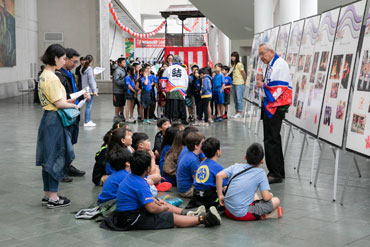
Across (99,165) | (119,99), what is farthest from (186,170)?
(119,99)

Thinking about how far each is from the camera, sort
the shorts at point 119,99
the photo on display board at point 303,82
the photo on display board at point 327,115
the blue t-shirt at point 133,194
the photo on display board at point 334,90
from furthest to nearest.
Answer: the shorts at point 119,99 → the photo on display board at point 303,82 → the photo on display board at point 327,115 → the photo on display board at point 334,90 → the blue t-shirt at point 133,194

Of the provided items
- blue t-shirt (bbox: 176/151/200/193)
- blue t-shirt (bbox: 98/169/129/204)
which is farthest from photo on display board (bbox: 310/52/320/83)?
blue t-shirt (bbox: 98/169/129/204)

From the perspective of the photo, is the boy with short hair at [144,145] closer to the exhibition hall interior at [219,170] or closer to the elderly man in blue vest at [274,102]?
the exhibition hall interior at [219,170]

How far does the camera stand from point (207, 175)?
17.8 ft

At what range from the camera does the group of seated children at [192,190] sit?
→ 15.7ft

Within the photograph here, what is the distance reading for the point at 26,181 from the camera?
706 centimetres

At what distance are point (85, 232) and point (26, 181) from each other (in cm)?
254

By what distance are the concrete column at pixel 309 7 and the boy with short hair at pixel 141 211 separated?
10950mm

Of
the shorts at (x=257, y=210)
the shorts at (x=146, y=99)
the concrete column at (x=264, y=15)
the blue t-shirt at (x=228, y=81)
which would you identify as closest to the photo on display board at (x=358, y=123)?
the shorts at (x=257, y=210)

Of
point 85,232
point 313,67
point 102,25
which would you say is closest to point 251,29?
point 102,25

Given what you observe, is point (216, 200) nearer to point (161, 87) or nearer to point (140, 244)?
point (140, 244)

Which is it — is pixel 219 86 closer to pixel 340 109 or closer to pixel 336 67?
pixel 336 67

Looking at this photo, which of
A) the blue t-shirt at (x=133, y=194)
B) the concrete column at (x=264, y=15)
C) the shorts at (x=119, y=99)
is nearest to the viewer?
the blue t-shirt at (x=133, y=194)

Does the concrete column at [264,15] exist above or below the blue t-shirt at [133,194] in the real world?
above
